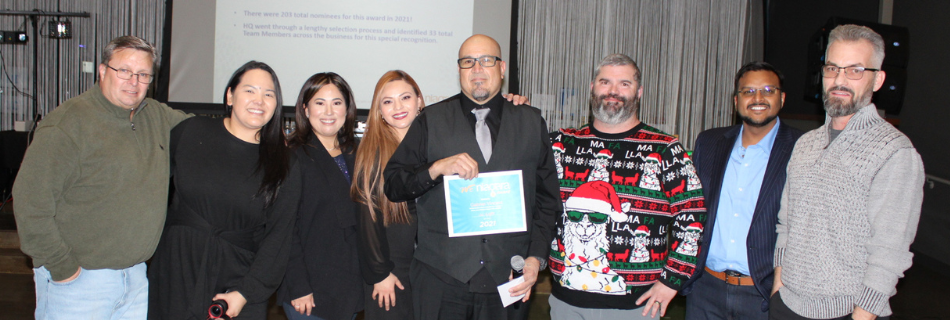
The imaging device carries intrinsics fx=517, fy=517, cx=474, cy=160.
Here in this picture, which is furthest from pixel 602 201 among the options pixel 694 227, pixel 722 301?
pixel 722 301

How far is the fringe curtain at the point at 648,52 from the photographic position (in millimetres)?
5984

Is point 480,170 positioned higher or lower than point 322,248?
higher

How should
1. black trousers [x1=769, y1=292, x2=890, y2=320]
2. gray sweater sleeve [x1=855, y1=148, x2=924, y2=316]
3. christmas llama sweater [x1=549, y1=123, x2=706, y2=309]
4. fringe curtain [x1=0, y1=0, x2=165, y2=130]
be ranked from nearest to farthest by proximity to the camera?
1. gray sweater sleeve [x1=855, y1=148, x2=924, y2=316]
2. black trousers [x1=769, y1=292, x2=890, y2=320]
3. christmas llama sweater [x1=549, y1=123, x2=706, y2=309]
4. fringe curtain [x1=0, y1=0, x2=165, y2=130]

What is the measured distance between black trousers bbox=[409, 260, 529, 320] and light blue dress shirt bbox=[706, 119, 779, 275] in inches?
40.1

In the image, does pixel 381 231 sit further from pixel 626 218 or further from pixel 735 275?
pixel 735 275

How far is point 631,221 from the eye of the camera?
85.7 inches

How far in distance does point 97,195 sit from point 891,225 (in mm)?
2854

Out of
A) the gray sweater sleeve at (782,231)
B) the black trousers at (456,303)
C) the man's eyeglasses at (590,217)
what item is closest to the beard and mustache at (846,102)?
the gray sweater sleeve at (782,231)

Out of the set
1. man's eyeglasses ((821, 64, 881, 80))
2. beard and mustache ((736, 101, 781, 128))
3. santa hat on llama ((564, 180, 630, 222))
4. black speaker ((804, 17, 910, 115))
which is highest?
black speaker ((804, 17, 910, 115))

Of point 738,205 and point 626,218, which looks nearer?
point 626,218

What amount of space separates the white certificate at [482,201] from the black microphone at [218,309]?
95 centimetres

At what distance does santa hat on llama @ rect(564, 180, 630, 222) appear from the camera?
2.16 meters

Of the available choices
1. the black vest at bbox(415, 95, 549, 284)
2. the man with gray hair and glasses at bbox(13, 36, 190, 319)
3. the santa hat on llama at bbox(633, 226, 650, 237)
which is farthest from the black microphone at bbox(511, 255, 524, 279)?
the man with gray hair and glasses at bbox(13, 36, 190, 319)

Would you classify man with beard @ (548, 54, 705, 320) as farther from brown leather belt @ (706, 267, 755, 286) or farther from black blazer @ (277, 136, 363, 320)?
black blazer @ (277, 136, 363, 320)
